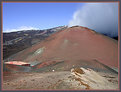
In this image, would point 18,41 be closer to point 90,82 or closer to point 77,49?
point 77,49

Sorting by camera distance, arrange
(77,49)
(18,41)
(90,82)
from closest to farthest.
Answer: (90,82)
(77,49)
(18,41)

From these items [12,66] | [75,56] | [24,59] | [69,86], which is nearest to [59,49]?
[75,56]

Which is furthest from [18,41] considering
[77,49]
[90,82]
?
[90,82]

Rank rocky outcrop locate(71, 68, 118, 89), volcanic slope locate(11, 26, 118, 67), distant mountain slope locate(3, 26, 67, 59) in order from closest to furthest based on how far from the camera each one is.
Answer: rocky outcrop locate(71, 68, 118, 89) → volcanic slope locate(11, 26, 118, 67) → distant mountain slope locate(3, 26, 67, 59)

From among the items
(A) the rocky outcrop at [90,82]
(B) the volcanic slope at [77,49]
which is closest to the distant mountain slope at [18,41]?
(B) the volcanic slope at [77,49]

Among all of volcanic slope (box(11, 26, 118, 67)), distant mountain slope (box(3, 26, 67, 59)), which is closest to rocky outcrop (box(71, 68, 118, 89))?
volcanic slope (box(11, 26, 118, 67))

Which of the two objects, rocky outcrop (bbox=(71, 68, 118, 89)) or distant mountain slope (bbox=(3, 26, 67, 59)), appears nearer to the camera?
rocky outcrop (bbox=(71, 68, 118, 89))

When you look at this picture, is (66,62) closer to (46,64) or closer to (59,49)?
(46,64)

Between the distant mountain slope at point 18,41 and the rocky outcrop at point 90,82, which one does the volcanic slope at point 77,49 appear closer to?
the rocky outcrop at point 90,82

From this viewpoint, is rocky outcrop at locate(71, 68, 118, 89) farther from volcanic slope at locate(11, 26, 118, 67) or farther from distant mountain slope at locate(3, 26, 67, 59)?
distant mountain slope at locate(3, 26, 67, 59)
